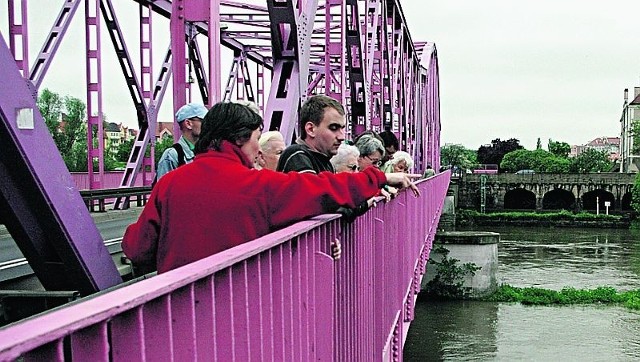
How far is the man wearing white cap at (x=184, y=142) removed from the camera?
206 inches

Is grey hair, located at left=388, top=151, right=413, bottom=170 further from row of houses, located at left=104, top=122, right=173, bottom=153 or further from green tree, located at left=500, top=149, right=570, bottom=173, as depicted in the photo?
green tree, located at left=500, top=149, right=570, bottom=173

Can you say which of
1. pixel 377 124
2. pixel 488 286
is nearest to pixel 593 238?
pixel 488 286

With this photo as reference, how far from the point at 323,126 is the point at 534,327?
81.8ft

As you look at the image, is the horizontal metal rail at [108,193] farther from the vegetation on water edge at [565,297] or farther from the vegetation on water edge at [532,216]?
the vegetation on water edge at [532,216]

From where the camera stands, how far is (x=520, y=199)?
83.6 metres

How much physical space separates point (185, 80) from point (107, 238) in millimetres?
3666

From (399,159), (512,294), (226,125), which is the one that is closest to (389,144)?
(399,159)

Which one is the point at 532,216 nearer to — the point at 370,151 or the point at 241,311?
the point at 370,151

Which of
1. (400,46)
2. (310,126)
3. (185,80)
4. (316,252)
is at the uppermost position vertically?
(400,46)

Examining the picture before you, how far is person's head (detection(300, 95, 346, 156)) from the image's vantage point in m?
4.03

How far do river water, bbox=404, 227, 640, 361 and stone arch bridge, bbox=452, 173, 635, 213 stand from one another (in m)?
36.3

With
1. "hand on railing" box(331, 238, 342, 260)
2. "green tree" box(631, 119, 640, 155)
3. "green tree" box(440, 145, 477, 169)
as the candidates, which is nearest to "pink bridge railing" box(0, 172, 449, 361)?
"hand on railing" box(331, 238, 342, 260)

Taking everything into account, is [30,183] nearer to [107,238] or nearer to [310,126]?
[310,126]

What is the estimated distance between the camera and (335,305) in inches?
140
